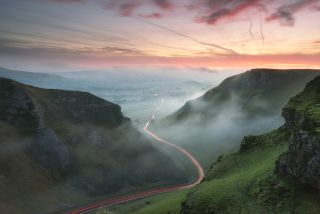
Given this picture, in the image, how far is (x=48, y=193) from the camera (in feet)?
580

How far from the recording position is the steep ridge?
60938mm

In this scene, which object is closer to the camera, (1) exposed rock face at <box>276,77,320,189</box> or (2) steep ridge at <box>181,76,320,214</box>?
(1) exposed rock face at <box>276,77,320,189</box>

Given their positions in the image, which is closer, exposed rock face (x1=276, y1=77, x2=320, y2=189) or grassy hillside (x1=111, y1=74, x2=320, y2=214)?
exposed rock face (x1=276, y1=77, x2=320, y2=189)

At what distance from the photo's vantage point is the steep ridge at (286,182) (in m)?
60.9

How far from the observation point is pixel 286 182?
219 feet

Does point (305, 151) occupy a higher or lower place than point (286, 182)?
higher

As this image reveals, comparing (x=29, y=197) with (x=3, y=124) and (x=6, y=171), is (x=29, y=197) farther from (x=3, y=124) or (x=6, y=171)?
(x=3, y=124)

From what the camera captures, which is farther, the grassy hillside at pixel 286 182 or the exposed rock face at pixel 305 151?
the grassy hillside at pixel 286 182

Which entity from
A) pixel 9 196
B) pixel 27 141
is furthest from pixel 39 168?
pixel 9 196

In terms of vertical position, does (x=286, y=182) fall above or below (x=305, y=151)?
below

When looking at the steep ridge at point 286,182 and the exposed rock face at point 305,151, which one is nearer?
the exposed rock face at point 305,151

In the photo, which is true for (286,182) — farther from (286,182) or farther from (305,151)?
(305,151)

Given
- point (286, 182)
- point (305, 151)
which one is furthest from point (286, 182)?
point (305, 151)

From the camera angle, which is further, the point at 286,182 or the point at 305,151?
the point at 286,182
